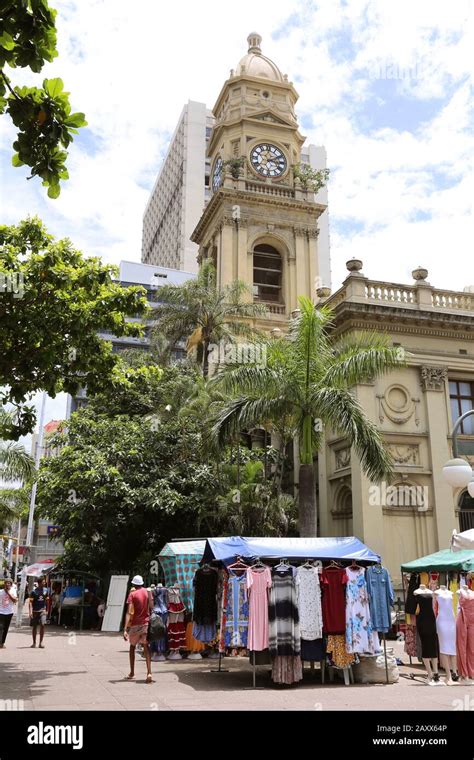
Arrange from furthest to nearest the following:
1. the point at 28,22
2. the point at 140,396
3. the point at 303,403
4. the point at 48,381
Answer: the point at 140,396
the point at 303,403
the point at 48,381
the point at 28,22

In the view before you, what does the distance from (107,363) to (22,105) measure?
670 centimetres

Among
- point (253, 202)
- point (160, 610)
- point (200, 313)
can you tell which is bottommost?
point (160, 610)

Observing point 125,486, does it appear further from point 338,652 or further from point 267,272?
point 267,272

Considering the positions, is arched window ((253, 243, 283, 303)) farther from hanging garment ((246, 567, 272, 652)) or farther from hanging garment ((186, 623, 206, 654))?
hanging garment ((246, 567, 272, 652))

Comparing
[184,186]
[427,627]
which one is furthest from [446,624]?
[184,186]

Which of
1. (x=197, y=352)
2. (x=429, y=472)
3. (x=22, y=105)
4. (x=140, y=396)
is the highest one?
(x=197, y=352)

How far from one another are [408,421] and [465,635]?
12.9m

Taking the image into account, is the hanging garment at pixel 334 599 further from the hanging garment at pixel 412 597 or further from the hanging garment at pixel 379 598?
the hanging garment at pixel 412 597

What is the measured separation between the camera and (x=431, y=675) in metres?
12.8

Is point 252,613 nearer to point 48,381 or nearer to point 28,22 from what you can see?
point 48,381

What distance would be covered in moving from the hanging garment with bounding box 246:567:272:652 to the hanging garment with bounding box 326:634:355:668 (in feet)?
3.92

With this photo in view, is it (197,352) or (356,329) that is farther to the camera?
(197,352)

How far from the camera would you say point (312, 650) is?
12.3 m
